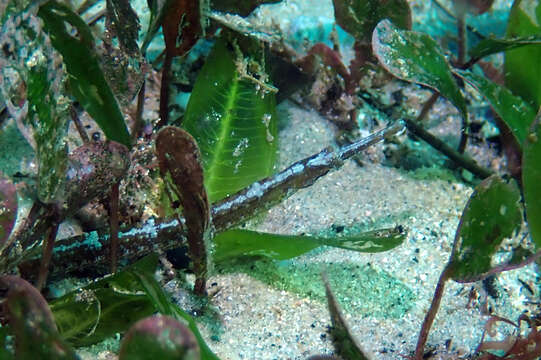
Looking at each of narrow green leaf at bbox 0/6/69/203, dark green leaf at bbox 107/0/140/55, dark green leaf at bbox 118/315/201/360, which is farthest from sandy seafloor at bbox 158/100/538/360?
dark green leaf at bbox 107/0/140/55

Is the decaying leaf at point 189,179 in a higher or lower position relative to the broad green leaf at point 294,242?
higher

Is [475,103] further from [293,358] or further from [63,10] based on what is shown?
[63,10]

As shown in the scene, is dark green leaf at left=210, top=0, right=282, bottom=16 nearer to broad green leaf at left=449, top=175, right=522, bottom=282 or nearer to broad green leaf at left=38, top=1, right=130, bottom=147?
broad green leaf at left=38, top=1, right=130, bottom=147

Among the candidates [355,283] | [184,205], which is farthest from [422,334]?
[184,205]

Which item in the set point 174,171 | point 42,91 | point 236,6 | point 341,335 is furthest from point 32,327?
point 236,6

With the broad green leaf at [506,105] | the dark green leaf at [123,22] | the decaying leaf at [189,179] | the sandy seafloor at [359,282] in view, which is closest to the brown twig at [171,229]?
the decaying leaf at [189,179]

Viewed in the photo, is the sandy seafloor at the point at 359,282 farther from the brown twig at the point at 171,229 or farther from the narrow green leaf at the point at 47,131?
the narrow green leaf at the point at 47,131
